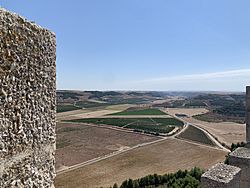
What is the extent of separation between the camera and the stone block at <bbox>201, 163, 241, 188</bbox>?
22.6ft

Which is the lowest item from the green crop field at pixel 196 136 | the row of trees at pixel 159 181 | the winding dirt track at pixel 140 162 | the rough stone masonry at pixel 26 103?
the winding dirt track at pixel 140 162

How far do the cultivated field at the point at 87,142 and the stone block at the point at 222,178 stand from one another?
78.1 ft

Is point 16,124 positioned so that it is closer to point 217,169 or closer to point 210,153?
point 217,169

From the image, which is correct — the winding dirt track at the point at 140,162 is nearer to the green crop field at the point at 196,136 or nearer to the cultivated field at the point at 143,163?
the cultivated field at the point at 143,163

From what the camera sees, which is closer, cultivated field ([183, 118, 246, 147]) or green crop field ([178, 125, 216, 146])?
green crop field ([178, 125, 216, 146])

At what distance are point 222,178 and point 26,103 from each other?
6175 mm

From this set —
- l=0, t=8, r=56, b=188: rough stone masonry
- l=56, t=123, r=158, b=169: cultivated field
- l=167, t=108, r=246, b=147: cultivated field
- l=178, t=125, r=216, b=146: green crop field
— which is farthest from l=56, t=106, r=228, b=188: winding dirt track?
l=0, t=8, r=56, b=188: rough stone masonry

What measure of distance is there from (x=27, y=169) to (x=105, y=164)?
2929 cm

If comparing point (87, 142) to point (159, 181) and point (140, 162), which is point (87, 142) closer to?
point (140, 162)

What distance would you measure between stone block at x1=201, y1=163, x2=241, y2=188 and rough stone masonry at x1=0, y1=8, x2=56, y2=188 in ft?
18.4

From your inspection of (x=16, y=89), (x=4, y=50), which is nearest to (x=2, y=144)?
(x=16, y=89)

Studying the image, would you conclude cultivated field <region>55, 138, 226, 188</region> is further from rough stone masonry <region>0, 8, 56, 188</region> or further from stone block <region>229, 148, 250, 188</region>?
rough stone masonry <region>0, 8, 56, 188</region>

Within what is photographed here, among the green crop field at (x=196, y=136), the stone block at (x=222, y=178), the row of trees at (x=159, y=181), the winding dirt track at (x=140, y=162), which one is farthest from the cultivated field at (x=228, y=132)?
the stone block at (x=222, y=178)

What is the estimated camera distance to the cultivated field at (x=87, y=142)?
110 feet
